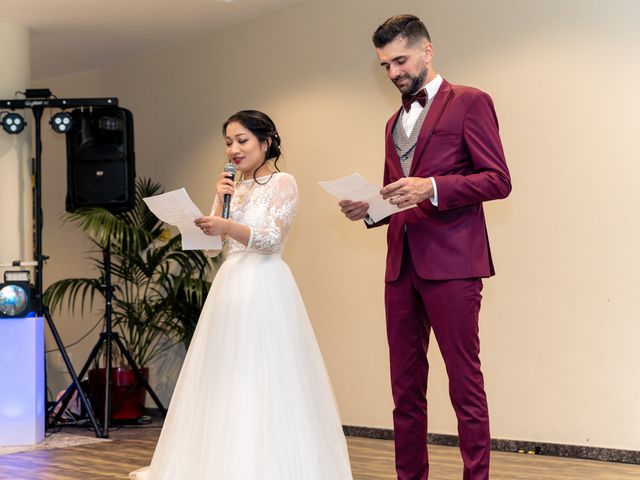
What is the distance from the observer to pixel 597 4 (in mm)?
4617

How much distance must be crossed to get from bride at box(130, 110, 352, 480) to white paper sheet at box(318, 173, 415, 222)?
54 cm

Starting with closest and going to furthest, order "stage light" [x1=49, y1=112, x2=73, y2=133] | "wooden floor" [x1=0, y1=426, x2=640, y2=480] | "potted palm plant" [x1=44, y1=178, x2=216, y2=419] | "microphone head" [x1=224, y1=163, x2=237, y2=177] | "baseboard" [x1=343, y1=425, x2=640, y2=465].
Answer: "microphone head" [x1=224, y1=163, x2=237, y2=177] < "wooden floor" [x1=0, y1=426, x2=640, y2=480] < "baseboard" [x1=343, y1=425, x2=640, y2=465] < "stage light" [x1=49, y1=112, x2=73, y2=133] < "potted palm plant" [x1=44, y1=178, x2=216, y2=419]

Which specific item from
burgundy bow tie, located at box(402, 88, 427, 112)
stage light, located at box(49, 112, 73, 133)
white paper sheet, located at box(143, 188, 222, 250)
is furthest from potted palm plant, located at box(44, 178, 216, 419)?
burgundy bow tie, located at box(402, 88, 427, 112)

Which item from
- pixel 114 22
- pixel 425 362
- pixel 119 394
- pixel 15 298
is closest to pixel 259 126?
pixel 425 362

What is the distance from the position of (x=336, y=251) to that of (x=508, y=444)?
167 centimetres

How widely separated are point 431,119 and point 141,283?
4.34 meters

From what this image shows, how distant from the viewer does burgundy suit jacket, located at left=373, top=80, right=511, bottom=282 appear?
2770 mm

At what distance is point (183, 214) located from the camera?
327 cm

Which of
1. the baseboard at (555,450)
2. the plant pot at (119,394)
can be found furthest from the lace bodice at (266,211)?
the plant pot at (119,394)

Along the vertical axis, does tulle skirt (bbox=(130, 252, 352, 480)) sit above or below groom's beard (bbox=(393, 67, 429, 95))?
below

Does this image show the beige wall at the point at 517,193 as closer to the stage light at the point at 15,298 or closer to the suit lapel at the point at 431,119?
the stage light at the point at 15,298

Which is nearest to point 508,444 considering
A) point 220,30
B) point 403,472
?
point 403,472

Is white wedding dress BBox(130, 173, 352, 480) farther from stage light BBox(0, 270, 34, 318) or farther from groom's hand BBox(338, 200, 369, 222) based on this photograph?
stage light BBox(0, 270, 34, 318)

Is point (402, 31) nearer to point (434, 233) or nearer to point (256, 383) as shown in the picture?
point (434, 233)
